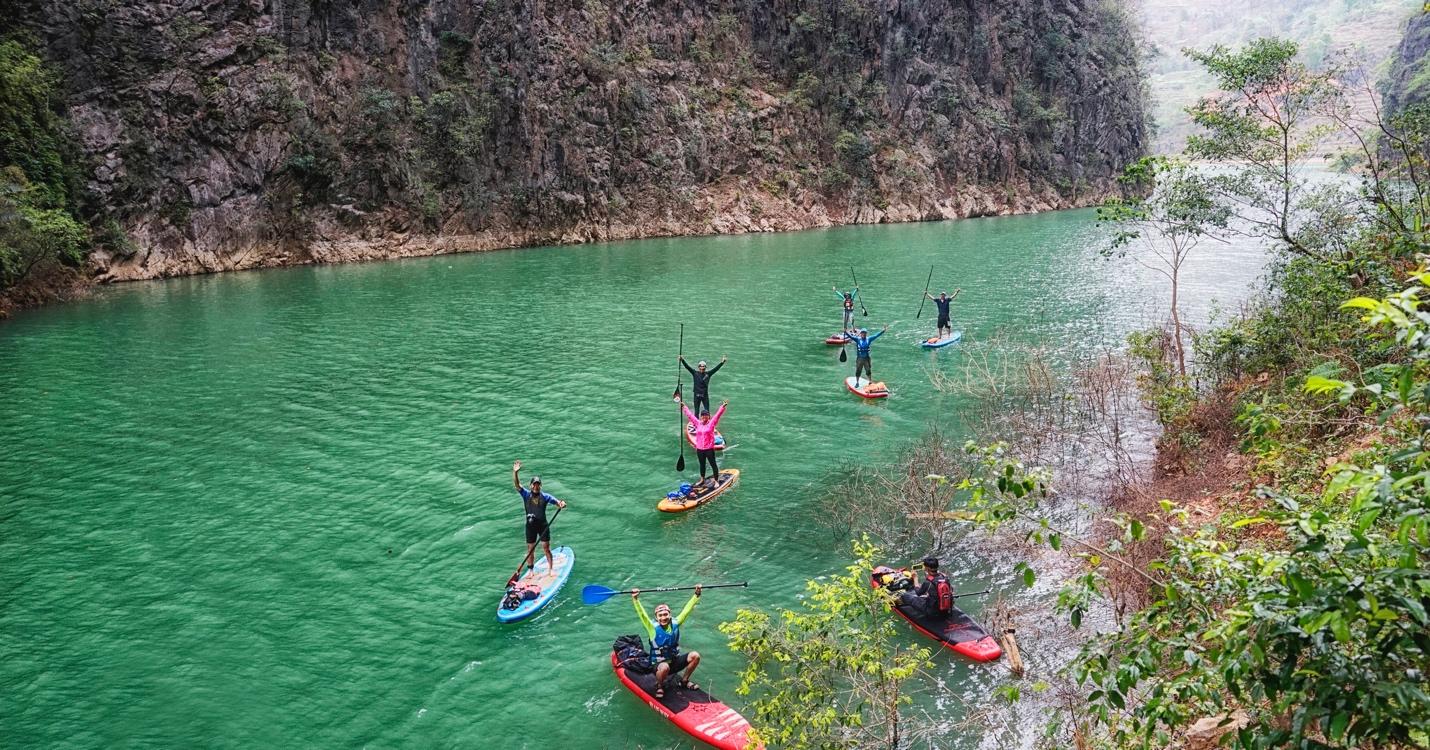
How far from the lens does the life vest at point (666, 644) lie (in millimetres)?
10606

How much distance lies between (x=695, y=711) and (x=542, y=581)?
4384 millimetres

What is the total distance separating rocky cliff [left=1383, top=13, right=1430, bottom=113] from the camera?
325 feet

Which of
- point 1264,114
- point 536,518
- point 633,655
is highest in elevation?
point 1264,114

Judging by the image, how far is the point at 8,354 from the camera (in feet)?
97.6

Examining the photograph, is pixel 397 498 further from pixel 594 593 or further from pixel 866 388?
pixel 866 388

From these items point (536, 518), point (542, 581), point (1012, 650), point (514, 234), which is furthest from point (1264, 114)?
point (514, 234)

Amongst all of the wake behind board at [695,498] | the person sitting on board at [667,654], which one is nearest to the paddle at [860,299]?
the wake behind board at [695,498]

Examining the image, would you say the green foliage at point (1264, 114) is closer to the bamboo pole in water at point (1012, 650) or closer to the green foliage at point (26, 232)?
the bamboo pole in water at point (1012, 650)

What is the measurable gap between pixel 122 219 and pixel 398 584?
5013cm

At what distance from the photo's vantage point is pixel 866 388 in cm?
2381

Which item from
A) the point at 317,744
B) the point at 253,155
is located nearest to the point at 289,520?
the point at 317,744

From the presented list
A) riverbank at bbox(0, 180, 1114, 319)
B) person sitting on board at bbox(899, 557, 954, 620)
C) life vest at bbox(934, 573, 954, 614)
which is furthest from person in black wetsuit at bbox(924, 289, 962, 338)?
riverbank at bbox(0, 180, 1114, 319)

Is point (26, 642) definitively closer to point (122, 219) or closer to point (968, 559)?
point (968, 559)

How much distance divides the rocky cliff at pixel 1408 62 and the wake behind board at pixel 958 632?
4791 inches
